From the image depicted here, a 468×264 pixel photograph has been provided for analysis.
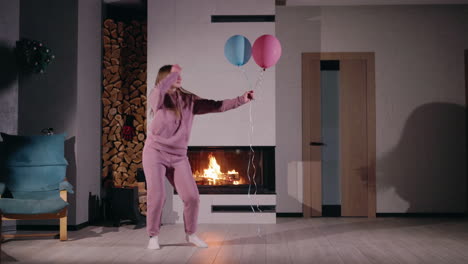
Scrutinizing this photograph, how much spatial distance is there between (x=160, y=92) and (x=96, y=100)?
1861mm

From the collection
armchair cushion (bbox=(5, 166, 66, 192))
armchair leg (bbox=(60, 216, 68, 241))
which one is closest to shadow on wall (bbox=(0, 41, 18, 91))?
armchair cushion (bbox=(5, 166, 66, 192))

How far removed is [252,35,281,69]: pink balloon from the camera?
4.08 m

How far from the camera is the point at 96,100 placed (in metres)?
5.34

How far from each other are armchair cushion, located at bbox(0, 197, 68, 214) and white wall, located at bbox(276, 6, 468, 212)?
2.73 meters

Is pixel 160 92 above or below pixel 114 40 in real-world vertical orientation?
below

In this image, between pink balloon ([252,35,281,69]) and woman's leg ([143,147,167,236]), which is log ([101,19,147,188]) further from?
pink balloon ([252,35,281,69])

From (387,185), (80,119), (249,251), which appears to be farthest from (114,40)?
(387,185)

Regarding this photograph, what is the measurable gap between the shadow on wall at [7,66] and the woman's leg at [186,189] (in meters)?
2.02

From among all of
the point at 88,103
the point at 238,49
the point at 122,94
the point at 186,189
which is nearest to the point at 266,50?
the point at 238,49

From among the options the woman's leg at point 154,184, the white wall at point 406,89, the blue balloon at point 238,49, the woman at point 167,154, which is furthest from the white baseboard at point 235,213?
Result: the blue balloon at point 238,49

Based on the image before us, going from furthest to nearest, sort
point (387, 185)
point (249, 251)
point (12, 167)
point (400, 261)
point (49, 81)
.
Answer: point (387, 185) → point (49, 81) → point (12, 167) → point (249, 251) → point (400, 261)

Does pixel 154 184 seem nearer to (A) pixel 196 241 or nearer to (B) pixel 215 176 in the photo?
(A) pixel 196 241

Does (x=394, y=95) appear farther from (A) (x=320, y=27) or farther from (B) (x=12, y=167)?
(B) (x=12, y=167)

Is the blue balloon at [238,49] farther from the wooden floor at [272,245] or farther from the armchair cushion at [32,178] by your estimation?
the armchair cushion at [32,178]
